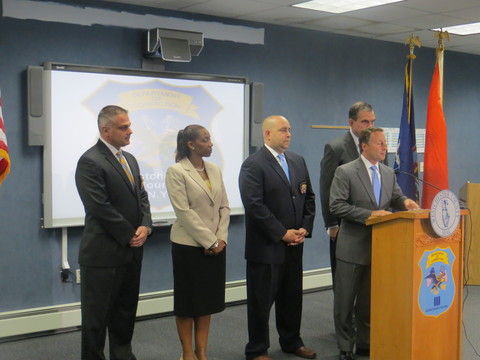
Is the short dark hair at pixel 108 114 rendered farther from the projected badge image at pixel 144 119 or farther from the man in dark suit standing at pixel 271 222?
the projected badge image at pixel 144 119

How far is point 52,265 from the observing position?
174 inches

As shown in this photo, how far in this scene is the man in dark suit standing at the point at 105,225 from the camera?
3271mm

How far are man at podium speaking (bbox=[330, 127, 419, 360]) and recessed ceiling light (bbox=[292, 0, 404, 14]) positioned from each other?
1450mm

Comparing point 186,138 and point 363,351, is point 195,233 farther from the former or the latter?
point 363,351

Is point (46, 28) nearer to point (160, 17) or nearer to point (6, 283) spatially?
point (160, 17)

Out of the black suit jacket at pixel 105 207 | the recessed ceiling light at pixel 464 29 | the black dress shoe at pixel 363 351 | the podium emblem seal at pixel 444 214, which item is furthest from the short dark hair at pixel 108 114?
the recessed ceiling light at pixel 464 29

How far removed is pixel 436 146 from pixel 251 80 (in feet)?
5.32

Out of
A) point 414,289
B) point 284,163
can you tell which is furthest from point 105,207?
point 414,289

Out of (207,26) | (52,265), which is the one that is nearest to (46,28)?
(207,26)

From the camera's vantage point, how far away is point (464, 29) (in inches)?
228

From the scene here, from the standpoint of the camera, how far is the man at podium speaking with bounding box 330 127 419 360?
11.9ft

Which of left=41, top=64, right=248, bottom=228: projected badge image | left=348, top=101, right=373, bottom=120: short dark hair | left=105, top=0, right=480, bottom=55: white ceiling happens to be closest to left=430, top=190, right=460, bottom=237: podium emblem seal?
left=348, top=101, right=373, bottom=120: short dark hair

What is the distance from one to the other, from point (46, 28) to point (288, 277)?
2.35 metres

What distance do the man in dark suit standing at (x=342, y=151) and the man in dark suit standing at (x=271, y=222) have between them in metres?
0.32
